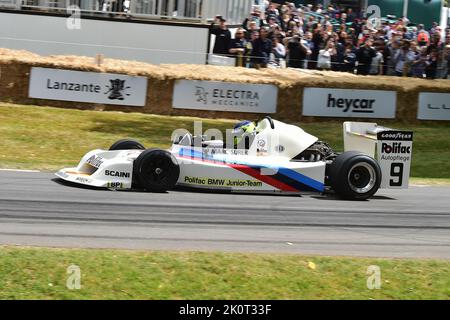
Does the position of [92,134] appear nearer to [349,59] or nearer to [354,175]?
[354,175]

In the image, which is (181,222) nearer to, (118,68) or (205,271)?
(205,271)

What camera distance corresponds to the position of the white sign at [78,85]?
1895cm

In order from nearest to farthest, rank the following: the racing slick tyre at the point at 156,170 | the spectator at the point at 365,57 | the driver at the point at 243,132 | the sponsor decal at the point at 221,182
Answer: the racing slick tyre at the point at 156,170 < the sponsor decal at the point at 221,182 < the driver at the point at 243,132 < the spectator at the point at 365,57

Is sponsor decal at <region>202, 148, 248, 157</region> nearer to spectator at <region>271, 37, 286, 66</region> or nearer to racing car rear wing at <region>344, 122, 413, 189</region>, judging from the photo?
racing car rear wing at <region>344, 122, 413, 189</region>

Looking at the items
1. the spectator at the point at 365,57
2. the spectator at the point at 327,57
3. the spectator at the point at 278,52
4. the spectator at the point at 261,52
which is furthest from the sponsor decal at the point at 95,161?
the spectator at the point at 365,57

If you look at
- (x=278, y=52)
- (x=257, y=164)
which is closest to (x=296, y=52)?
(x=278, y=52)

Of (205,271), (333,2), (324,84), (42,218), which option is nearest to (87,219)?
(42,218)

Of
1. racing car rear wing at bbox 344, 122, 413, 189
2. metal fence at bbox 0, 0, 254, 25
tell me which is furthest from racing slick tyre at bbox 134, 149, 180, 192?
metal fence at bbox 0, 0, 254, 25

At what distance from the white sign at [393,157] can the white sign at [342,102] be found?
7595 mm

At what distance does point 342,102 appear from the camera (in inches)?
805

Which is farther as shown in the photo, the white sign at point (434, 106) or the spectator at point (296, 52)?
the white sign at point (434, 106)

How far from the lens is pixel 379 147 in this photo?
12625 millimetres

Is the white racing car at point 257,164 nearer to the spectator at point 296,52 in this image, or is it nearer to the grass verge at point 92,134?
the grass verge at point 92,134

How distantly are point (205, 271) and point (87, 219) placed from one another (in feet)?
7.89
